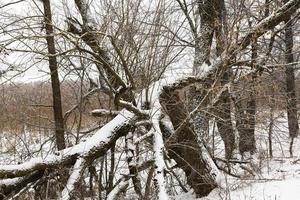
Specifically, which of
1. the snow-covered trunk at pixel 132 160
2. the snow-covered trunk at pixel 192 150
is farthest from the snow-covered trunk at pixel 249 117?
the snow-covered trunk at pixel 132 160

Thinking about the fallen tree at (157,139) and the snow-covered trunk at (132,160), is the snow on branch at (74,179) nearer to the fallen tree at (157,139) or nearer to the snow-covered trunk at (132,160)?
the fallen tree at (157,139)

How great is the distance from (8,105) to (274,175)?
20.9 ft

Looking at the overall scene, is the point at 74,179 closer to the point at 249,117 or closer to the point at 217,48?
the point at 249,117

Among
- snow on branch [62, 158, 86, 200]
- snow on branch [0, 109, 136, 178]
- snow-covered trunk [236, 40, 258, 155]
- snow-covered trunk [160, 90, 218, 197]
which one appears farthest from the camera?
snow-covered trunk [236, 40, 258, 155]

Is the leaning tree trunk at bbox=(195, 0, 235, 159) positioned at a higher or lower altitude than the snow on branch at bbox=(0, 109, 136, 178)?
higher

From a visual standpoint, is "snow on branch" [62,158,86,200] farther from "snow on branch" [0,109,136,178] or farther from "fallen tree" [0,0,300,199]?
"snow on branch" [0,109,136,178]

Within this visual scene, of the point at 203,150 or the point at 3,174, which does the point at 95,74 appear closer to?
the point at 203,150

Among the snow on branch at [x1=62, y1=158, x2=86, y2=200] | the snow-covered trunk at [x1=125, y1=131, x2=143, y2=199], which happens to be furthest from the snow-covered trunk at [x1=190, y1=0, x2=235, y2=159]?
the snow on branch at [x1=62, y1=158, x2=86, y2=200]

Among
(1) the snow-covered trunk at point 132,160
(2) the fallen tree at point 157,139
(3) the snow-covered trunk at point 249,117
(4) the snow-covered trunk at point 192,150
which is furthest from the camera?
(3) the snow-covered trunk at point 249,117

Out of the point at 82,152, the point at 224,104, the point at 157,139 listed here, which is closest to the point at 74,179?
the point at 82,152

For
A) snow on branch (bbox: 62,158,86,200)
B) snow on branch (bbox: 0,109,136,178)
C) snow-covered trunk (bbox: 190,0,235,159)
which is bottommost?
snow on branch (bbox: 62,158,86,200)

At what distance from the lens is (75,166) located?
22.1ft

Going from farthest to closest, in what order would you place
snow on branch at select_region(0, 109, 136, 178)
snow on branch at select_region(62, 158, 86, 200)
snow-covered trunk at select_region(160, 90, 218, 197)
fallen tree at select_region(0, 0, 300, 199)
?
1. snow-covered trunk at select_region(160, 90, 218, 197)
2. snow on branch at select_region(0, 109, 136, 178)
3. fallen tree at select_region(0, 0, 300, 199)
4. snow on branch at select_region(62, 158, 86, 200)

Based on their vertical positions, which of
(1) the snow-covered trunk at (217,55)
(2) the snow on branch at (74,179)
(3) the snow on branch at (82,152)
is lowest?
(2) the snow on branch at (74,179)
